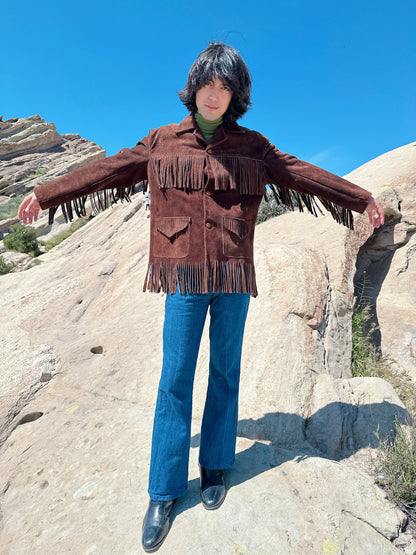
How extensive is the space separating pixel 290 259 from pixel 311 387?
4.73 feet

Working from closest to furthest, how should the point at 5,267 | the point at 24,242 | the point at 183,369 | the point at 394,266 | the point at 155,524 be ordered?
the point at 155,524 < the point at 183,369 < the point at 394,266 < the point at 5,267 < the point at 24,242

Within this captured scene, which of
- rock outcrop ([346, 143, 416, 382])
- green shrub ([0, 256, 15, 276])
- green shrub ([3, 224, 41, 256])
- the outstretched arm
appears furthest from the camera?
green shrub ([3, 224, 41, 256])

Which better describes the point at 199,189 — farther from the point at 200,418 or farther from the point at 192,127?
the point at 200,418

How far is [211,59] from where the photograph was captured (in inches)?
78.9

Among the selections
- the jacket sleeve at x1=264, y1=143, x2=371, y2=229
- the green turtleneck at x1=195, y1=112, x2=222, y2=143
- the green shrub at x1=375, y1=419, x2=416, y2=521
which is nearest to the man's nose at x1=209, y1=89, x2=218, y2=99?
the green turtleneck at x1=195, y1=112, x2=222, y2=143

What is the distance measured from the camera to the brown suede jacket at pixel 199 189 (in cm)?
205

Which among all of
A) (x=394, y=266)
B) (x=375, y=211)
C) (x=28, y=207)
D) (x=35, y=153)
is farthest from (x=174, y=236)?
(x=35, y=153)

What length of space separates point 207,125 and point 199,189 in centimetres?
38

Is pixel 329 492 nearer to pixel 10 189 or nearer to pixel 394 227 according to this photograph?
pixel 394 227

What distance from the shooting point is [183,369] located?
6.82 ft

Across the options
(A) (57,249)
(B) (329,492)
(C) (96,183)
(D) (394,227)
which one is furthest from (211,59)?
(A) (57,249)

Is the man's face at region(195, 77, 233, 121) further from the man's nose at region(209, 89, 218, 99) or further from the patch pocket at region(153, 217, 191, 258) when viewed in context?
the patch pocket at region(153, 217, 191, 258)

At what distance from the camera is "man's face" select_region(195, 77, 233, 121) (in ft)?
6.56

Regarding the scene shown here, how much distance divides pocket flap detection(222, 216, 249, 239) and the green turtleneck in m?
0.47
